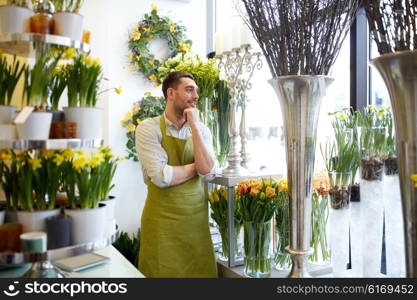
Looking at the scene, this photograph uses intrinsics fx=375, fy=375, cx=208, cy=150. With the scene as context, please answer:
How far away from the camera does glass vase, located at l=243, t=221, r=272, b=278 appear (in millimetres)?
2033

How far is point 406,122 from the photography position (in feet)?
3.09

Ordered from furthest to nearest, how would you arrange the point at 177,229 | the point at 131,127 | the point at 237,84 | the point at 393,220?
the point at 131,127 < the point at 237,84 < the point at 177,229 < the point at 393,220

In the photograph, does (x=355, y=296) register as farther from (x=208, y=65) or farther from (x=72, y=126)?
(x=208, y=65)

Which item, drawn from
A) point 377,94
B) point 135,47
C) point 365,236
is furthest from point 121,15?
point 365,236

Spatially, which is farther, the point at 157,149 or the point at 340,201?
the point at 157,149

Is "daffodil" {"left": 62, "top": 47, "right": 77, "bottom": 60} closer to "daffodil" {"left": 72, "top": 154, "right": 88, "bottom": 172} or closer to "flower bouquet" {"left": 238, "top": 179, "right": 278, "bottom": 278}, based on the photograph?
"daffodil" {"left": 72, "top": 154, "right": 88, "bottom": 172}

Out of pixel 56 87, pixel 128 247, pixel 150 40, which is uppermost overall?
pixel 150 40

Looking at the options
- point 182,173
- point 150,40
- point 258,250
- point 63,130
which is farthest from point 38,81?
point 150,40

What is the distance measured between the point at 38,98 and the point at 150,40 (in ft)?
8.82

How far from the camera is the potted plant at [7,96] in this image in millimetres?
1057

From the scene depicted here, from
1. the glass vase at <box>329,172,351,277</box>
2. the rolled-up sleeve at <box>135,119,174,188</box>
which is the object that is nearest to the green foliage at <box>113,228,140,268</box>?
the rolled-up sleeve at <box>135,119,174,188</box>

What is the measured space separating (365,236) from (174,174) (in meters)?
1.02

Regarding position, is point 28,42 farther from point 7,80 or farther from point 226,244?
point 226,244

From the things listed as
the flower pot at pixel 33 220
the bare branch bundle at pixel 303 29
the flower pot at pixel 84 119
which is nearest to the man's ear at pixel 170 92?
the bare branch bundle at pixel 303 29
